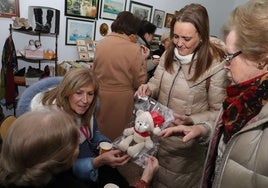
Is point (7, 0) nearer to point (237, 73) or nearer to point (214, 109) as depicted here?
point (214, 109)

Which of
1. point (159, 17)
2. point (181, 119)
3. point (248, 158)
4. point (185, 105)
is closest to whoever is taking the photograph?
point (248, 158)

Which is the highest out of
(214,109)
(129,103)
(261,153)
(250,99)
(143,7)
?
(143,7)

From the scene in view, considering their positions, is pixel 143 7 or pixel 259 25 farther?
pixel 143 7

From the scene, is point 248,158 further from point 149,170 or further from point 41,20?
point 41,20

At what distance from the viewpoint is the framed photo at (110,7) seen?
4201mm

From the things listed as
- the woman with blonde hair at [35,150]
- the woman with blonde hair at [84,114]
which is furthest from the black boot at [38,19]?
the woman with blonde hair at [35,150]

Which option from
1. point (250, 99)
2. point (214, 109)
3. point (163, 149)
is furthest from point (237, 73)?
point (163, 149)

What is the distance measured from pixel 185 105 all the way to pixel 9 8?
283 centimetres

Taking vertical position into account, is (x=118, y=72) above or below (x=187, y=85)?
below

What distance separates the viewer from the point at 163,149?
1.65m

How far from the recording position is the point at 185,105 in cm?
158

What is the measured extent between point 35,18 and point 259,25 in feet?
10.1

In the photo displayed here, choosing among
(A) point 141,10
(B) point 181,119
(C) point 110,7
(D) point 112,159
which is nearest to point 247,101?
(B) point 181,119

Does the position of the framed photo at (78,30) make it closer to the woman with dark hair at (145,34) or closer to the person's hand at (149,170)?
the woman with dark hair at (145,34)
